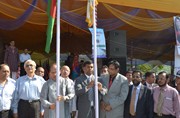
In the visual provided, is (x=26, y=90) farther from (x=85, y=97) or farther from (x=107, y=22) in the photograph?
(x=107, y=22)

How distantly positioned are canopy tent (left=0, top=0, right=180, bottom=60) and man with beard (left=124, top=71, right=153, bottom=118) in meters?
3.29

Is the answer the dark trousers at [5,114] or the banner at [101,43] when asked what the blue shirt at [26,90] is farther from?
the banner at [101,43]

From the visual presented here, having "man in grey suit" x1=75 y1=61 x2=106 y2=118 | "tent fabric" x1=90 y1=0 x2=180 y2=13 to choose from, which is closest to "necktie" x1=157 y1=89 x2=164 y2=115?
"man in grey suit" x1=75 y1=61 x2=106 y2=118

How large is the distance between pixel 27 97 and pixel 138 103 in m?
1.79

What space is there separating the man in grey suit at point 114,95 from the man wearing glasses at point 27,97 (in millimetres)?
1080

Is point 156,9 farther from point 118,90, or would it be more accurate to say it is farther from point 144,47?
point 118,90

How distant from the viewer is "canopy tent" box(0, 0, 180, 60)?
24.5 feet

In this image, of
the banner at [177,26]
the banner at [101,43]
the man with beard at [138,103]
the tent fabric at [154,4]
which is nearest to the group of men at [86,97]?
the man with beard at [138,103]

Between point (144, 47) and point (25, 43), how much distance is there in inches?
199

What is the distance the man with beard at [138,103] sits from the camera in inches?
193

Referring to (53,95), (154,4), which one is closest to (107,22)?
(154,4)

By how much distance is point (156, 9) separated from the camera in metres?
8.51

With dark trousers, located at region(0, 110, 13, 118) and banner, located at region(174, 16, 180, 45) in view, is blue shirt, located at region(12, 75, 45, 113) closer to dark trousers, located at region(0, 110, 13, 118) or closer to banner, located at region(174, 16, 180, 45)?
dark trousers, located at region(0, 110, 13, 118)

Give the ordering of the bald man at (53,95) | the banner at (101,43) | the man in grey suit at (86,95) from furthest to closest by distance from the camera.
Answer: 1. the banner at (101,43)
2. the man in grey suit at (86,95)
3. the bald man at (53,95)
